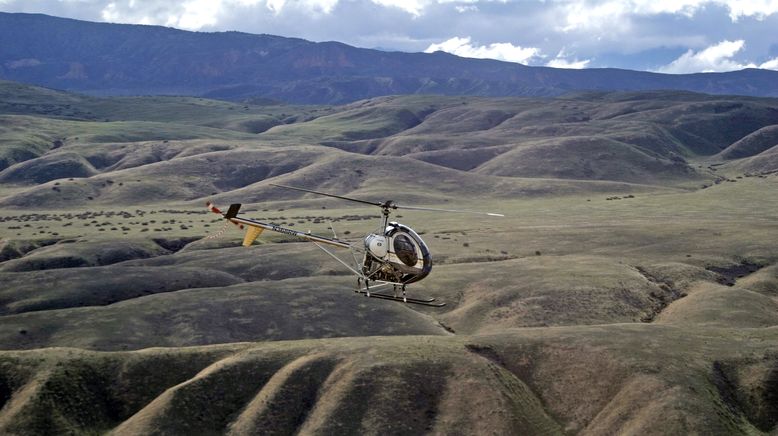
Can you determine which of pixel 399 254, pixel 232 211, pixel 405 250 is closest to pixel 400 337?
pixel 232 211

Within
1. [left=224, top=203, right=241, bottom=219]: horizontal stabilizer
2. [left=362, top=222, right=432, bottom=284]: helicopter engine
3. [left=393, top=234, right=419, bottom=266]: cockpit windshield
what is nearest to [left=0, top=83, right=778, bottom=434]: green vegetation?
[left=362, top=222, right=432, bottom=284]: helicopter engine

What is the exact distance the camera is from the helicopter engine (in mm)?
53781

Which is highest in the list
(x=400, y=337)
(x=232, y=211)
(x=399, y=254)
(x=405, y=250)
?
(x=232, y=211)

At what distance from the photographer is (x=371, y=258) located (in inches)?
2221

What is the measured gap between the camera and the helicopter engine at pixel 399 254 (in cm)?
5378

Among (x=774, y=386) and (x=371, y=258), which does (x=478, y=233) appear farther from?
(x=371, y=258)

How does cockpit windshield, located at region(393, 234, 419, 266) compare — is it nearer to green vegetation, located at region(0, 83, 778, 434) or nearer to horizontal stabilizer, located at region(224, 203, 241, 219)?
horizontal stabilizer, located at region(224, 203, 241, 219)

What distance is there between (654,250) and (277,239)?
74.8 m

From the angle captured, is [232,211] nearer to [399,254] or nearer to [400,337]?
[399,254]

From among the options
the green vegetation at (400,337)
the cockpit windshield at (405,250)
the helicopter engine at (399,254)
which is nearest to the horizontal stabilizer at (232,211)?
the helicopter engine at (399,254)

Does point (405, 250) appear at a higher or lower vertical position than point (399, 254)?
higher

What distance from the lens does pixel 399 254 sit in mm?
54406

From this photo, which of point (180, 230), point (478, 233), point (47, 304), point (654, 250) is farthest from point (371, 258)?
point (180, 230)

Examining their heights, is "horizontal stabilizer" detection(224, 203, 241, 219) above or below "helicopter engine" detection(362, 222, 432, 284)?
above
